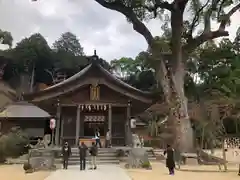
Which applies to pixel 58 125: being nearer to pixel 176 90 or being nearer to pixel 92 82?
pixel 92 82

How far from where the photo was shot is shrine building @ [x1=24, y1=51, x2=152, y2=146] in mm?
21922

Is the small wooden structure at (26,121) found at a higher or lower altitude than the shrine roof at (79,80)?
lower

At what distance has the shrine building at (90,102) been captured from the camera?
863 inches

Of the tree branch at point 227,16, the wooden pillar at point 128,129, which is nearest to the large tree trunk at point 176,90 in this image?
the tree branch at point 227,16

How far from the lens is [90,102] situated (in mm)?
22234

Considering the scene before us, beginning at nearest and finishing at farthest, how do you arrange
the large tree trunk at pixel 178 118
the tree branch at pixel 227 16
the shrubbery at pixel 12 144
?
the shrubbery at pixel 12 144 → the large tree trunk at pixel 178 118 → the tree branch at pixel 227 16

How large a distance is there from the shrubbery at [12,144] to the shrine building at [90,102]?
2813 millimetres

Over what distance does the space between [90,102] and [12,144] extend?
627cm

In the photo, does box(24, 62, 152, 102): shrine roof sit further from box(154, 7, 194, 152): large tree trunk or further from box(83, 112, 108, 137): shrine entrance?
box(83, 112, 108, 137): shrine entrance

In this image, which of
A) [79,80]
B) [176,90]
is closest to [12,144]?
[79,80]

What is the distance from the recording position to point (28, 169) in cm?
1491

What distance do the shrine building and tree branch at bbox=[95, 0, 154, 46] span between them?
3858mm

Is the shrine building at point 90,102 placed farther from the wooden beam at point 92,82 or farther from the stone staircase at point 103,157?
the stone staircase at point 103,157

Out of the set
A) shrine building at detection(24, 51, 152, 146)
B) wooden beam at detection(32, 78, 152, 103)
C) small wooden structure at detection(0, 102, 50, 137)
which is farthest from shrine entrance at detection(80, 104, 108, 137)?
small wooden structure at detection(0, 102, 50, 137)
